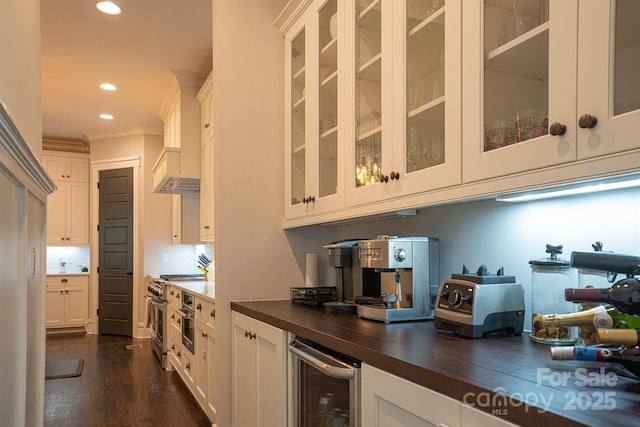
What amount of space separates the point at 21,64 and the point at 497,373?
1919mm

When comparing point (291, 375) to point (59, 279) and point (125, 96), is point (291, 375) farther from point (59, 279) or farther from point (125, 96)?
point (59, 279)

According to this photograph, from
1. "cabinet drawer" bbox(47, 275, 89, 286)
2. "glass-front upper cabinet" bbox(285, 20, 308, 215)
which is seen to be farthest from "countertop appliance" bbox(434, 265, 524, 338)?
"cabinet drawer" bbox(47, 275, 89, 286)

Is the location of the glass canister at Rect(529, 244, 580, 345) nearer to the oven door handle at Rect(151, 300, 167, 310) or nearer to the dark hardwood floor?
the dark hardwood floor

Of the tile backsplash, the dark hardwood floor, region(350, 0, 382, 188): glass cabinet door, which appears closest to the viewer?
region(350, 0, 382, 188): glass cabinet door

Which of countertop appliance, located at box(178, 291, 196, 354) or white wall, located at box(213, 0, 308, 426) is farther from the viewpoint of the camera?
countertop appliance, located at box(178, 291, 196, 354)

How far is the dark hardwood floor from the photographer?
3.24 m

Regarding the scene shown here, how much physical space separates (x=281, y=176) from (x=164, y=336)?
265cm

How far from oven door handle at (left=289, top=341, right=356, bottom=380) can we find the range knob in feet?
1.53

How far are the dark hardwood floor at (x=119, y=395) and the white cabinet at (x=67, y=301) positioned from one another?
1525 mm

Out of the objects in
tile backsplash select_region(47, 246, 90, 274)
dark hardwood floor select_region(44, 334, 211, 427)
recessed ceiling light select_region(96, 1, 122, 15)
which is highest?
recessed ceiling light select_region(96, 1, 122, 15)

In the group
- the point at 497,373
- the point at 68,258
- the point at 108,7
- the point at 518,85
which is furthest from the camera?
the point at 68,258

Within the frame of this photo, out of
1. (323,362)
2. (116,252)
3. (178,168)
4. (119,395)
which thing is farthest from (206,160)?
(323,362)

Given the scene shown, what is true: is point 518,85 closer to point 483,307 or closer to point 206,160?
point 483,307

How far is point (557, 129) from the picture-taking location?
113 cm
